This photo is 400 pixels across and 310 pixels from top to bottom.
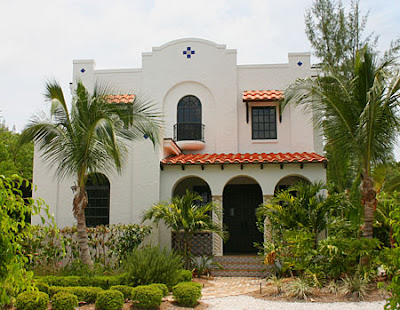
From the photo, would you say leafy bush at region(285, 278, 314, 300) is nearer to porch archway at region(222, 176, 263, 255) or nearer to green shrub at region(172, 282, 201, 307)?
green shrub at region(172, 282, 201, 307)

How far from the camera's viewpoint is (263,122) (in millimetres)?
18953

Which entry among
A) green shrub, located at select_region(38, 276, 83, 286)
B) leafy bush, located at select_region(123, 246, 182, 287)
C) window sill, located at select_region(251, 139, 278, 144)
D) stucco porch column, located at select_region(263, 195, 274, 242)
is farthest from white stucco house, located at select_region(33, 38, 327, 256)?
green shrub, located at select_region(38, 276, 83, 286)

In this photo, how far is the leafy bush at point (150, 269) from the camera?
10250 mm

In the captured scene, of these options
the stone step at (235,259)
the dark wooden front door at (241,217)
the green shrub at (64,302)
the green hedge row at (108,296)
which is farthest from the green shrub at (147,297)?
the dark wooden front door at (241,217)

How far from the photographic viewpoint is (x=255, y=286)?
12.5m

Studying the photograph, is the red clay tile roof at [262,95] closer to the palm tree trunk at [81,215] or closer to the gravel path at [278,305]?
the palm tree trunk at [81,215]

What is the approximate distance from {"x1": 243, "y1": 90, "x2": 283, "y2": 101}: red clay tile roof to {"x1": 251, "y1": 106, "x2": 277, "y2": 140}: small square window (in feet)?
2.36

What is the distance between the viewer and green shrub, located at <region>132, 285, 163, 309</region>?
8.80 metres

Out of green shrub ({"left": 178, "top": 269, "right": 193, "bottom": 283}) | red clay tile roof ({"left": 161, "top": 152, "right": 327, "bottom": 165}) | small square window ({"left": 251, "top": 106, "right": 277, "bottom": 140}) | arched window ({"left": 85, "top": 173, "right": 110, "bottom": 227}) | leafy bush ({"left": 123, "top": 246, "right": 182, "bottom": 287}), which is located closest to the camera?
leafy bush ({"left": 123, "top": 246, "right": 182, "bottom": 287})

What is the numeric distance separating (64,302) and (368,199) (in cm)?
768

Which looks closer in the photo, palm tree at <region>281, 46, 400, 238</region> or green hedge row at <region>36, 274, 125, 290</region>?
green hedge row at <region>36, 274, 125, 290</region>

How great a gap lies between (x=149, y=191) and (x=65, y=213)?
329cm

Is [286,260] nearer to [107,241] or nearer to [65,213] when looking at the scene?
[107,241]

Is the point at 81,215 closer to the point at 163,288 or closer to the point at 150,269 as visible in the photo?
the point at 150,269
